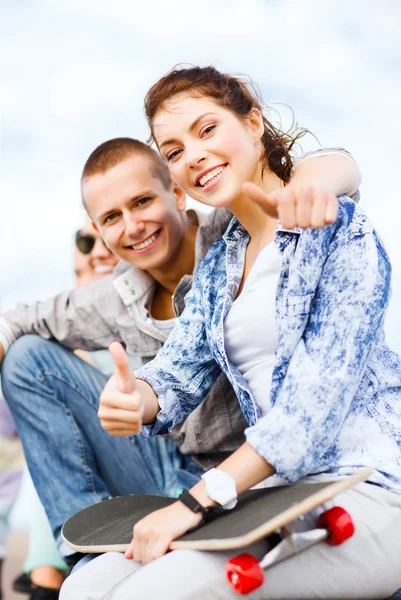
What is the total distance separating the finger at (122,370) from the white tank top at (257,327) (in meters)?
0.25

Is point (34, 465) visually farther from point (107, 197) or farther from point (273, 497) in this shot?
point (273, 497)

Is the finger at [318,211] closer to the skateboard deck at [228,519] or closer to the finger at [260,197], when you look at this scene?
the finger at [260,197]

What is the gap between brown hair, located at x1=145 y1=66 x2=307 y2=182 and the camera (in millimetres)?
1448

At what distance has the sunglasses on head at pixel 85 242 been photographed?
2893mm

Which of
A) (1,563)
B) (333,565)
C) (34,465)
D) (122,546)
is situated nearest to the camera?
(333,565)

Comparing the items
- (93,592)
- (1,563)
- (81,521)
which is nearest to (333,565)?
(93,592)

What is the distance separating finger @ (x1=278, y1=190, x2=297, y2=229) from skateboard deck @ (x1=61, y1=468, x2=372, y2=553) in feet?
1.23

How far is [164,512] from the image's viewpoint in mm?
1105

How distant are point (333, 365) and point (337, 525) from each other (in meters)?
0.24

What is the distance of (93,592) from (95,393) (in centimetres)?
88

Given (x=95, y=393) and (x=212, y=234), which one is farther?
(x=95, y=393)

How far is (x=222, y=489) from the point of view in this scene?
1.08 meters

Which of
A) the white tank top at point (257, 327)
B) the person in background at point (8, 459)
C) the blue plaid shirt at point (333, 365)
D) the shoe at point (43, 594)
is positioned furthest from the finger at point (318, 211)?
the person in background at point (8, 459)

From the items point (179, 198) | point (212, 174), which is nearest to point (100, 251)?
point (179, 198)
